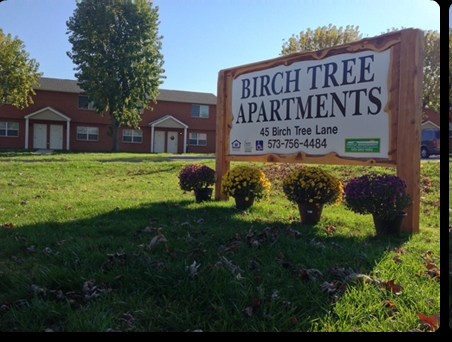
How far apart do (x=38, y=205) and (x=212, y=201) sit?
3.38 metres

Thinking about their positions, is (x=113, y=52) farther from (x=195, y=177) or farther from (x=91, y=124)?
(x=195, y=177)

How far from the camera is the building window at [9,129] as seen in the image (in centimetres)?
3189

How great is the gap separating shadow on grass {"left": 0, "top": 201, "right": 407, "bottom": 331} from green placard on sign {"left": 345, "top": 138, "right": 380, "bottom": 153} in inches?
58.2

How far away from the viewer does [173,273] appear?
3.70 m

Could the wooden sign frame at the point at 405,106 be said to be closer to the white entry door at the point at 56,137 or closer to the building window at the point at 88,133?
the building window at the point at 88,133

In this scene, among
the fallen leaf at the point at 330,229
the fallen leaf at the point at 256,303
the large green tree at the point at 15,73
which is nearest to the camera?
the fallen leaf at the point at 256,303

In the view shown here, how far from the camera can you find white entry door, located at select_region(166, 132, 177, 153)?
121 ft

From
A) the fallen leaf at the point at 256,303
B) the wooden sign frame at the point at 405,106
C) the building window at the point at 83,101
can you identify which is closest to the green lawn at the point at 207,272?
the fallen leaf at the point at 256,303

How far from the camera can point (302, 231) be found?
562cm

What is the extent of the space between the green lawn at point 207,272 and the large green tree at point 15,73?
84.8ft

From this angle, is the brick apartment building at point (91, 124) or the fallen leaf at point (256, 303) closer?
the fallen leaf at point (256, 303)

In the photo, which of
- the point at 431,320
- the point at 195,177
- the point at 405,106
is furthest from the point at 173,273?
the point at 195,177
